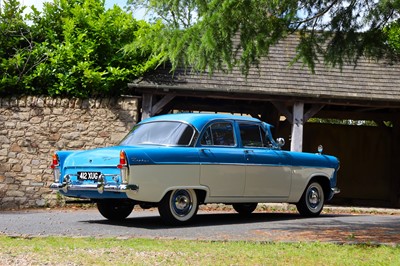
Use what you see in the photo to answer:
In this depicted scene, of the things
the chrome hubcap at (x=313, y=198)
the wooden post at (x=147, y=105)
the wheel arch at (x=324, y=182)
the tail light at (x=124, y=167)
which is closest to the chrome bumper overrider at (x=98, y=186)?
the tail light at (x=124, y=167)

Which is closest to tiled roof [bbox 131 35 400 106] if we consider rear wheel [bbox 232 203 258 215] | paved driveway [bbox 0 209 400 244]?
rear wheel [bbox 232 203 258 215]

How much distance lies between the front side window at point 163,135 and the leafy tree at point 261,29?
1.25 m

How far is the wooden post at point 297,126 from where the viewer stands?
60.3 ft

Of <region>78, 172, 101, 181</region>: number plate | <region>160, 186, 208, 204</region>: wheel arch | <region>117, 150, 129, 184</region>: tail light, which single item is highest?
<region>117, 150, 129, 184</region>: tail light

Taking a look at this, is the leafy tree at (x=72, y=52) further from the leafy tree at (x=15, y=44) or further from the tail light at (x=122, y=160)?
the tail light at (x=122, y=160)

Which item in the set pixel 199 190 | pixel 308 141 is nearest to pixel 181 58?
pixel 199 190

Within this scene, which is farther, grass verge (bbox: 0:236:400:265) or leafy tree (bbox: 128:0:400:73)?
leafy tree (bbox: 128:0:400:73)

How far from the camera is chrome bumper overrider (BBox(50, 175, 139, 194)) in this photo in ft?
33.8

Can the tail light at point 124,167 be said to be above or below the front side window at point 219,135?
below

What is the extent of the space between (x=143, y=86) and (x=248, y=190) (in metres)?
5.93

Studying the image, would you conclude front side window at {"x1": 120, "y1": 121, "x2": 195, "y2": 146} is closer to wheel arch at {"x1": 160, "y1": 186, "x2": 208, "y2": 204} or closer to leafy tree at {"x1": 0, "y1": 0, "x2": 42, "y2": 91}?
wheel arch at {"x1": 160, "y1": 186, "x2": 208, "y2": 204}

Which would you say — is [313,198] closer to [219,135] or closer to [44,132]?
[219,135]

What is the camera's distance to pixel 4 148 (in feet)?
56.7

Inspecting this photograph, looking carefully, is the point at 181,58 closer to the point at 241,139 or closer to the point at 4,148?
the point at 241,139
